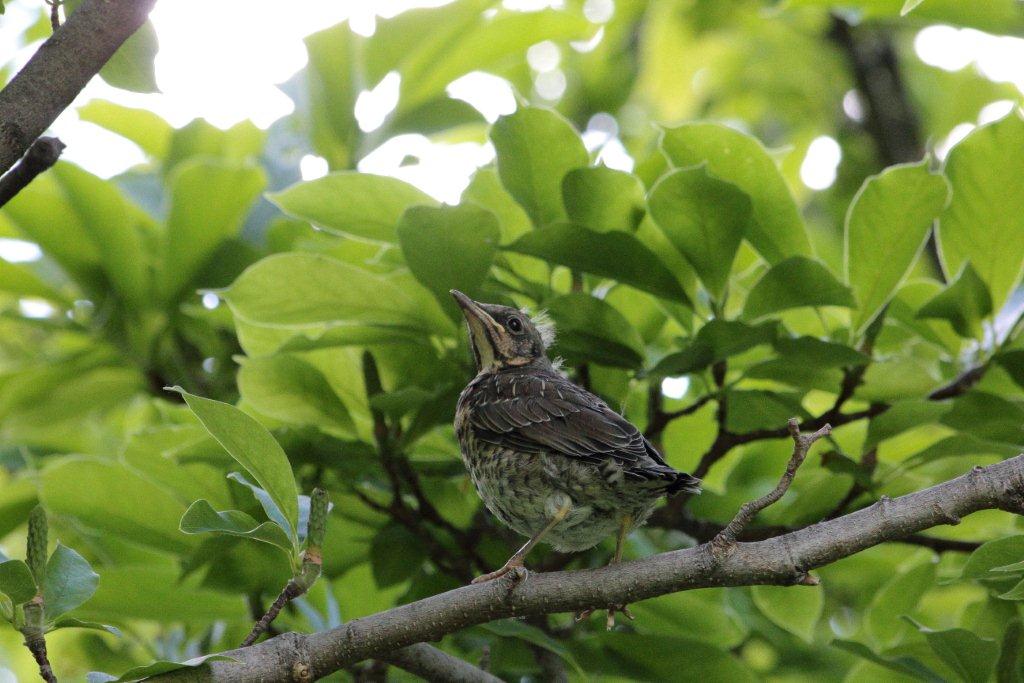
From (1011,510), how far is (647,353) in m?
0.95

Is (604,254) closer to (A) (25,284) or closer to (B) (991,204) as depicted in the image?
(B) (991,204)

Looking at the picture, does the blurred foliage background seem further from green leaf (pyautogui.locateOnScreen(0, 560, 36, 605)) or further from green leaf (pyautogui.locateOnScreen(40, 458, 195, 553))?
green leaf (pyautogui.locateOnScreen(0, 560, 36, 605))

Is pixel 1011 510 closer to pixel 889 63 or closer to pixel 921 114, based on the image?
pixel 889 63

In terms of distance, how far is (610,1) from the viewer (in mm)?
4543

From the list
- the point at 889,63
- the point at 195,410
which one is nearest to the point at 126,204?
the point at 195,410

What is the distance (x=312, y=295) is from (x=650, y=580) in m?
0.89

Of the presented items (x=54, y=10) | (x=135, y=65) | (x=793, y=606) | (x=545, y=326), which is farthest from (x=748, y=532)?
(x=54, y=10)

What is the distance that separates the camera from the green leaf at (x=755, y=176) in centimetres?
222

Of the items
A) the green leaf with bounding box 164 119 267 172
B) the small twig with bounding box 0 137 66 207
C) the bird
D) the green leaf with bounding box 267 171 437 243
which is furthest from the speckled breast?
the green leaf with bounding box 164 119 267 172

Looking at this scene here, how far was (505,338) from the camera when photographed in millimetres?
2770

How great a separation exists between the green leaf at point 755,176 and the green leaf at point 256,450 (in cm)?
104

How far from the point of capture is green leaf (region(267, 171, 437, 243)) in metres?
2.21

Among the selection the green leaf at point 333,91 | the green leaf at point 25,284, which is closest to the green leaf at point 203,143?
the green leaf at point 333,91

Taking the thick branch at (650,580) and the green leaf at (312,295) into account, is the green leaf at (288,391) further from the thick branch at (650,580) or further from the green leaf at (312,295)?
the thick branch at (650,580)
